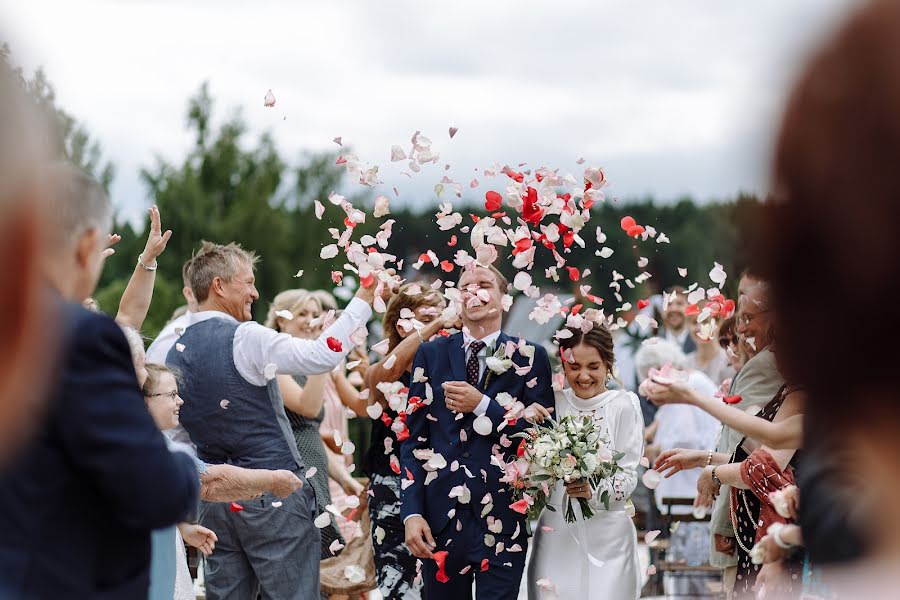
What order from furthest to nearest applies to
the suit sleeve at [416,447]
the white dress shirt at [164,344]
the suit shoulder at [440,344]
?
the white dress shirt at [164,344] < the suit shoulder at [440,344] < the suit sleeve at [416,447]

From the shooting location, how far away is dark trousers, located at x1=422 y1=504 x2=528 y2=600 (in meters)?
5.02

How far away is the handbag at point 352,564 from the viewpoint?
261 inches

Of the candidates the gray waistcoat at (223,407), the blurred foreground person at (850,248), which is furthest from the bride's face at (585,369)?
the blurred foreground person at (850,248)

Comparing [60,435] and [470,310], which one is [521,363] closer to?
[470,310]

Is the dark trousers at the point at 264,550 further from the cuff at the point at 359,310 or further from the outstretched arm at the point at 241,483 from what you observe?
the outstretched arm at the point at 241,483

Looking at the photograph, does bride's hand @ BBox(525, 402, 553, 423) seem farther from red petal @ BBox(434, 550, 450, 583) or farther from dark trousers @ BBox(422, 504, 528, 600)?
red petal @ BBox(434, 550, 450, 583)

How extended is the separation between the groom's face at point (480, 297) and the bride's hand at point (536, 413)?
1.55 feet

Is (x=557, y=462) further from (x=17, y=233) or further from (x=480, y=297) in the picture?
(x=17, y=233)

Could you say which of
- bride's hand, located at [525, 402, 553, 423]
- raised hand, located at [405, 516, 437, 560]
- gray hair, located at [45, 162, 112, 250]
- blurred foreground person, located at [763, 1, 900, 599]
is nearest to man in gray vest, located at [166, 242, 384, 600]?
raised hand, located at [405, 516, 437, 560]

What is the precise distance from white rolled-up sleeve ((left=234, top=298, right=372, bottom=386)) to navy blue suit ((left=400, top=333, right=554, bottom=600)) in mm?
439

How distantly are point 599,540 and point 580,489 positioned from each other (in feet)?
1.34

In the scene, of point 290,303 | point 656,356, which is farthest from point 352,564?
point 656,356

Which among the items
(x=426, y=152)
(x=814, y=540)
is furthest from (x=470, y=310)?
(x=814, y=540)

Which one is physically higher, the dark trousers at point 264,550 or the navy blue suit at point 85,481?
the navy blue suit at point 85,481
